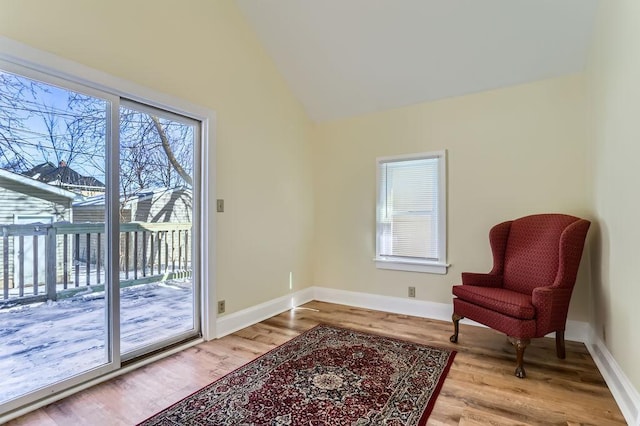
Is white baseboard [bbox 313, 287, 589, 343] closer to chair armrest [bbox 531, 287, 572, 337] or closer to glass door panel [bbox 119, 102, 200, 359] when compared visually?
chair armrest [bbox 531, 287, 572, 337]

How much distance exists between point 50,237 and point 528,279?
3559mm

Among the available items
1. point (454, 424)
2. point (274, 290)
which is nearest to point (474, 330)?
point (454, 424)

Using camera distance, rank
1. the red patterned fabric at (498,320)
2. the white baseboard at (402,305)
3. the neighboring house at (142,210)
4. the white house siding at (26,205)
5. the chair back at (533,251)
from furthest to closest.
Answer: the white baseboard at (402,305)
the chair back at (533,251)
the red patterned fabric at (498,320)
the neighboring house at (142,210)
the white house siding at (26,205)

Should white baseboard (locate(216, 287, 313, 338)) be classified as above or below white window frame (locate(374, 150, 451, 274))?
below

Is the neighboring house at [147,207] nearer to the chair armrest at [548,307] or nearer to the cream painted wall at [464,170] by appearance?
the cream painted wall at [464,170]

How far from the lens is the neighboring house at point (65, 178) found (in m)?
1.95

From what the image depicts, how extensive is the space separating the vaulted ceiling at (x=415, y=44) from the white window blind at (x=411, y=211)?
2.44ft

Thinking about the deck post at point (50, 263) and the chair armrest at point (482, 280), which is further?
the chair armrest at point (482, 280)

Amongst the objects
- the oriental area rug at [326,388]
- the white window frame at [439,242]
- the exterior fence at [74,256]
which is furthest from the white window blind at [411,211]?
the exterior fence at [74,256]

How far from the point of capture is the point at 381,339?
2865 millimetres

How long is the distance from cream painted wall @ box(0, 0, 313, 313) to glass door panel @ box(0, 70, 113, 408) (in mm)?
349

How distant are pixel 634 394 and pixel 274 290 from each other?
2.93 m

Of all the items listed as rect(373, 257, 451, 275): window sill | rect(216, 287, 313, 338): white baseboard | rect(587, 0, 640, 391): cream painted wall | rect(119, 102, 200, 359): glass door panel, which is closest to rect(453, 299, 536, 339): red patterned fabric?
rect(587, 0, 640, 391): cream painted wall

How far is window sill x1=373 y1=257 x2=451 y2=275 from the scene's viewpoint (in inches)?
136
